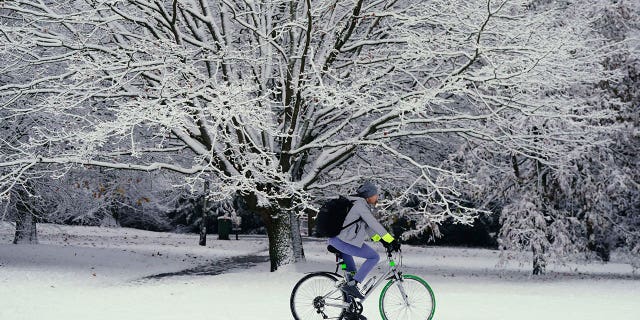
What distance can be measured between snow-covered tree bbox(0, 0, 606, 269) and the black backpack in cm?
391

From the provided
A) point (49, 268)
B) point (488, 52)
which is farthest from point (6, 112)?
point (488, 52)

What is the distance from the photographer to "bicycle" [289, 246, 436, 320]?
7578 mm

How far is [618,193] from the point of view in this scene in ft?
53.7

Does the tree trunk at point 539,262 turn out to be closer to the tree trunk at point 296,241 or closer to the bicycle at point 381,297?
the tree trunk at point 296,241

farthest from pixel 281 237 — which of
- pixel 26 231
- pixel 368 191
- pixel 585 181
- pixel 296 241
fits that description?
pixel 26 231

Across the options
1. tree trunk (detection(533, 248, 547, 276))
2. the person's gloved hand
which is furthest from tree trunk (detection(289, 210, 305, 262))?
the person's gloved hand

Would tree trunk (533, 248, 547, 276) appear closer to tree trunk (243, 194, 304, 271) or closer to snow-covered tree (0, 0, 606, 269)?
snow-covered tree (0, 0, 606, 269)

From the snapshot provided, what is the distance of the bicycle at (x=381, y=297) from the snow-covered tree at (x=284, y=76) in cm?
380

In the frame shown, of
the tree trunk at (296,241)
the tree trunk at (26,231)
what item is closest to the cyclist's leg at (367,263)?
the tree trunk at (296,241)

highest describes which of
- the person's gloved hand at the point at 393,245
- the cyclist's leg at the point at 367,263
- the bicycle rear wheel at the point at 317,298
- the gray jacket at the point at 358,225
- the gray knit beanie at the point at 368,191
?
the gray knit beanie at the point at 368,191

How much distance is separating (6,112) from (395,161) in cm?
923

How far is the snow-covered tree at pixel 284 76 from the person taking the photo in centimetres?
Answer: 1188

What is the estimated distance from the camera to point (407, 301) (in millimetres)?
7613

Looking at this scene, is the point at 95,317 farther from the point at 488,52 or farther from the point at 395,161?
the point at 395,161
